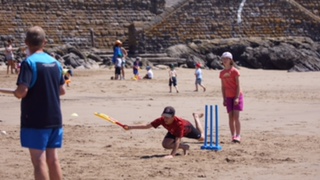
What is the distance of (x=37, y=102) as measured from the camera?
7.55 m

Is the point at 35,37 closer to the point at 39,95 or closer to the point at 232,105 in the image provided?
the point at 39,95

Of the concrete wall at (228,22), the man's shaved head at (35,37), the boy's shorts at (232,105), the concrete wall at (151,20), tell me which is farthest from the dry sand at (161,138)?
the concrete wall at (228,22)

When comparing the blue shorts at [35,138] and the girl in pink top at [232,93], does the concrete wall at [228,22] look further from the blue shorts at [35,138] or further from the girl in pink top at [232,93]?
the blue shorts at [35,138]

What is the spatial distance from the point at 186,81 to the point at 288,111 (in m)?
9.43

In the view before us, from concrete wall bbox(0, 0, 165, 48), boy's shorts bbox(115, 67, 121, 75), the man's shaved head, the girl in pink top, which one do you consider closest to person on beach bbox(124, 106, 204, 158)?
the girl in pink top

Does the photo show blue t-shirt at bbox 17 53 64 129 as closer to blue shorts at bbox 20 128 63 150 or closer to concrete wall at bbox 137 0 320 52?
blue shorts at bbox 20 128 63 150

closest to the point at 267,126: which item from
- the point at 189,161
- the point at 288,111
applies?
the point at 288,111

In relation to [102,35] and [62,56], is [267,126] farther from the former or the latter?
[102,35]

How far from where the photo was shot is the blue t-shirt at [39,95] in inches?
296

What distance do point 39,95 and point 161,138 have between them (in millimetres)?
5146

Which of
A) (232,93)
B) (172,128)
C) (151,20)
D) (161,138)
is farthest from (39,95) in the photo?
(151,20)

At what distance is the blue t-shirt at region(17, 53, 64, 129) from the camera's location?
7.51m

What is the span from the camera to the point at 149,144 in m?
12.0

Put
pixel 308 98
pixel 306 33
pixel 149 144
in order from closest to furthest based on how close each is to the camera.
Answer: pixel 149 144
pixel 308 98
pixel 306 33
